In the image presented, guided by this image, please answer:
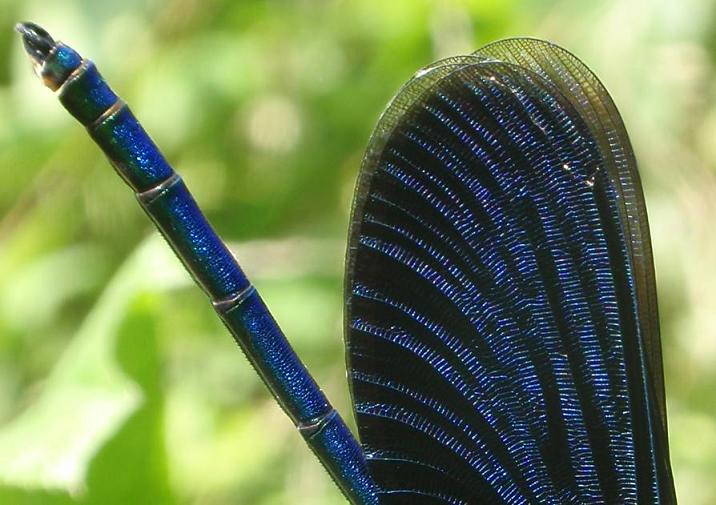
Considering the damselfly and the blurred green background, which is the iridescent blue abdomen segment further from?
the blurred green background

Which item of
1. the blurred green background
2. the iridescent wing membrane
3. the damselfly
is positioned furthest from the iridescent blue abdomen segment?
the blurred green background

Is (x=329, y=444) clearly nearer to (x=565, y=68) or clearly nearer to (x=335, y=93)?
(x=565, y=68)

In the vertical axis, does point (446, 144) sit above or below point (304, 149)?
below

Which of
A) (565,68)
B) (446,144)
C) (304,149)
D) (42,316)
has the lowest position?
(446,144)

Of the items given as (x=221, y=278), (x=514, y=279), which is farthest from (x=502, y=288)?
(x=221, y=278)

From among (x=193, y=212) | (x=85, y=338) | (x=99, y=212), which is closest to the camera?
(x=193, y=212)

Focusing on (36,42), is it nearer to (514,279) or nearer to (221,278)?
(221,278)

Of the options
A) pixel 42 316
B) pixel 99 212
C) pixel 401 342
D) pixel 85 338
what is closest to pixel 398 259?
pixel 401 342
